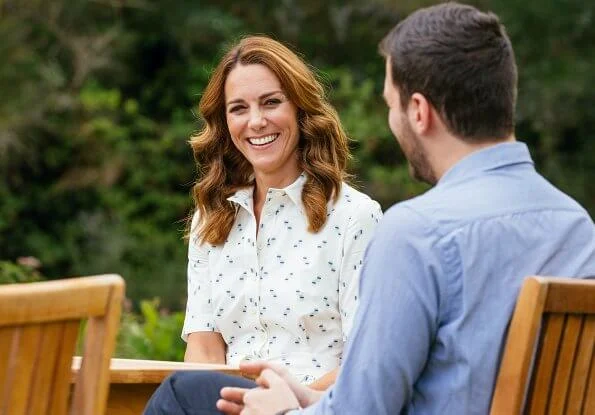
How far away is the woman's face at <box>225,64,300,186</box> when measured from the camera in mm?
3857

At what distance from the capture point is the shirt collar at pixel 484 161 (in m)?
2.50

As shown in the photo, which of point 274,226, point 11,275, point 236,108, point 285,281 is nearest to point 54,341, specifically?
point 285,281

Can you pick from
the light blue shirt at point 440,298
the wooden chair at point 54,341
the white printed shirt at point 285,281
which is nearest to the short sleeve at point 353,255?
the white printed shirt at point 285,281

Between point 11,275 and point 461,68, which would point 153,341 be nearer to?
point 11,275

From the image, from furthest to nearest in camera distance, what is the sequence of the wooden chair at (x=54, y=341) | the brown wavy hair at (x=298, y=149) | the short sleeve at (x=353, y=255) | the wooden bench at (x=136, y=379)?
the brown wavy hair at (x=298, y=149) < the short sleeve at (x=353, y=255) < the wooden bench at (x=136, y=379) < the wooden chair at (x=54, y=341)

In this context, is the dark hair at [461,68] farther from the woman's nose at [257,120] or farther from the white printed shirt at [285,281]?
the woman's nose at [257,120]

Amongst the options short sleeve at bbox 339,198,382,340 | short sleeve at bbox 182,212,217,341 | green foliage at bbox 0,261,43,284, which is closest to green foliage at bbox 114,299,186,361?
green foliage at bbox 0,261,43,284

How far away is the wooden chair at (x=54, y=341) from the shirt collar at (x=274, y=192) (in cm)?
160

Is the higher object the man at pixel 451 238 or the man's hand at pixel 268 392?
the man at pixel 451 238

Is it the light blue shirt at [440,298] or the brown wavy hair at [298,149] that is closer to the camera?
the light blue shirt at [440,298]

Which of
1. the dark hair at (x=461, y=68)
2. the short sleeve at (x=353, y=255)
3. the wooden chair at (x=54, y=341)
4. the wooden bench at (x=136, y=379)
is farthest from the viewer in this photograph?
the short sleeve at (x=353, y=255)

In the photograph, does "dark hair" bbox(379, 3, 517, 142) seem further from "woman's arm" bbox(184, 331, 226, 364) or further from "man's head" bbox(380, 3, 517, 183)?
"woman's arm" bbox(184, 331, 226, 364)

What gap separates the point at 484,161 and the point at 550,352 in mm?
363

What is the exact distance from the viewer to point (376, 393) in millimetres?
2402
